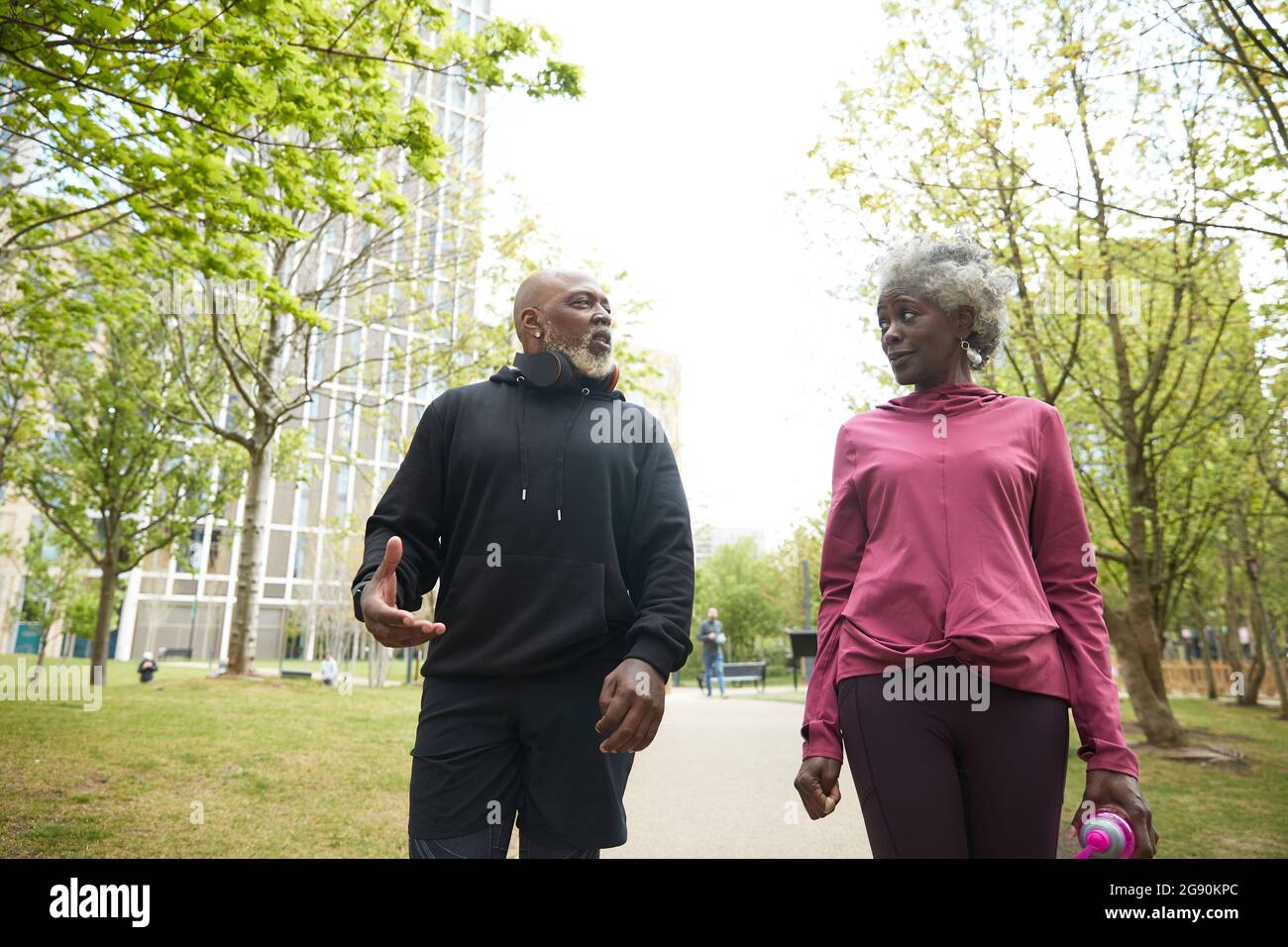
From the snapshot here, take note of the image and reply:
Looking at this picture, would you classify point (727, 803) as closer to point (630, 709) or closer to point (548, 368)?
point (630, 709)

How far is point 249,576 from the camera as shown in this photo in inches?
608

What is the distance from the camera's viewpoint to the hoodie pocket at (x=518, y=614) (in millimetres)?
2402

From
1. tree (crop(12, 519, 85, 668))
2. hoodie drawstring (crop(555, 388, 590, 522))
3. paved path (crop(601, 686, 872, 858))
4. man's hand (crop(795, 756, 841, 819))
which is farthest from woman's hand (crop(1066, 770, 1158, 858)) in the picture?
tree (crop(12, 519, 85, 668))

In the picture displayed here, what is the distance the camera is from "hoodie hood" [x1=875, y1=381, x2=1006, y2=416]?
96.1 inches

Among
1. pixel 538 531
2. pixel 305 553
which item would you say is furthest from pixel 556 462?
pixel 305 553

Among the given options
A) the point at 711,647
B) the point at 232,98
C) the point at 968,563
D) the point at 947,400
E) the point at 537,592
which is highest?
the point at 232,98

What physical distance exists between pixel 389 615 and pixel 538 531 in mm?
528

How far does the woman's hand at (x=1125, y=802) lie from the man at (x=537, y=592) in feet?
3.59

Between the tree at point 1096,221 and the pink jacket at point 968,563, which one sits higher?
the tree at point 1096,221

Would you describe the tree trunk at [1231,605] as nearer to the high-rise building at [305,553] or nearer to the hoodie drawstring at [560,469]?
the high-rise building at [305,553]

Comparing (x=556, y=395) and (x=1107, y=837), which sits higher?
(x=556, y=395)

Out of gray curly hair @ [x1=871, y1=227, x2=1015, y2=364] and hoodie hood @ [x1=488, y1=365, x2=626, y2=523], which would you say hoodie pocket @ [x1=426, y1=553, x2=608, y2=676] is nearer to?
hoodie hood @ [x1=488, y1=365, x2=626, y2=523]

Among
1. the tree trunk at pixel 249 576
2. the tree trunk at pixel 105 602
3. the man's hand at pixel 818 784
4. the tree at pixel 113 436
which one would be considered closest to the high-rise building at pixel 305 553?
the tree at pixel 113 436
